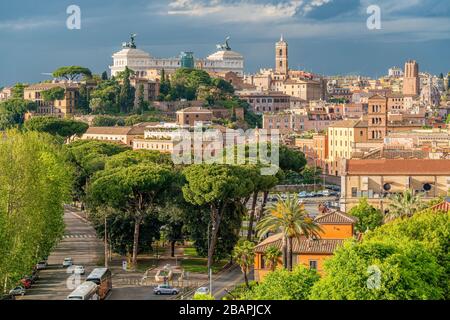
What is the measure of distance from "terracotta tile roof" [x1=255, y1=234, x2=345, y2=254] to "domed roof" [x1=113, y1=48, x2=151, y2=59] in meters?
83.5

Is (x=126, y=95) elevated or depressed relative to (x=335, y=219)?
elevated

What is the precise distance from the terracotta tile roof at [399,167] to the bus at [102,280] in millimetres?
13045

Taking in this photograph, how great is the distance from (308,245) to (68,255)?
11.0 meters

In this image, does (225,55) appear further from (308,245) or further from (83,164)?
(308,245)

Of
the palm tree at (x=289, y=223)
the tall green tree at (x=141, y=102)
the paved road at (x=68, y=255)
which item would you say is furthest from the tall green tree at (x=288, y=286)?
the tall green tree at (x=141, y=102)

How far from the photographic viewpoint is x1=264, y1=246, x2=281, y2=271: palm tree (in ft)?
87.9

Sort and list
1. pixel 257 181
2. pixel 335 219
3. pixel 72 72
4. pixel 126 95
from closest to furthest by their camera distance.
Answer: pixel 335 219 → pixel 257 181 → pixel 126 95 → pixel 72 72

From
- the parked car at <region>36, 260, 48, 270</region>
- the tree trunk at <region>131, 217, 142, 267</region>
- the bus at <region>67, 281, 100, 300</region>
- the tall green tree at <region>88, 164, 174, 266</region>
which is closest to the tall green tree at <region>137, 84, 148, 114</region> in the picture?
Answer: the tall green tree at <region>88, 164, 174, 266</region>

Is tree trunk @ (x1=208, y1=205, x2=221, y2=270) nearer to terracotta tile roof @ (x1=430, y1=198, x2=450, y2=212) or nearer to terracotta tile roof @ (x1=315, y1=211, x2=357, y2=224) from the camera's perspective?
terracotta tile roof @ (x1=315, y1=211, x2=357, y2=224)

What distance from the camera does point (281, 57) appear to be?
4835 inches

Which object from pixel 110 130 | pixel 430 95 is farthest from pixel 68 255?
pixel 430 95

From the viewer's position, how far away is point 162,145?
210ft

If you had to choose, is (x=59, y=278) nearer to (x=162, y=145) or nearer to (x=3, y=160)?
(x=3, y=160)
